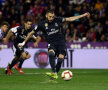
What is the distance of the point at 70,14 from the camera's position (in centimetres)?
2264

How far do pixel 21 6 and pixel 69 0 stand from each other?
267 cm

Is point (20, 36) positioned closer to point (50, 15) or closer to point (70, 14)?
point (50, 15)

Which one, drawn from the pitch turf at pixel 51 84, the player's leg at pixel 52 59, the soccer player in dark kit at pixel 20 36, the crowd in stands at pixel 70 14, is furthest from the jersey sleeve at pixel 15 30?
the crowd in stands at pixel 70 14

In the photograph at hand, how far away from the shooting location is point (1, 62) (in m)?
20.9

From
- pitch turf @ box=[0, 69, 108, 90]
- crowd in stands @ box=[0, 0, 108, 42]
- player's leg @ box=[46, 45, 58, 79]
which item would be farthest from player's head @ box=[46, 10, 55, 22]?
crowd in stands @ box=[0, 0, 108, 42]

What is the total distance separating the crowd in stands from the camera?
2142 cm

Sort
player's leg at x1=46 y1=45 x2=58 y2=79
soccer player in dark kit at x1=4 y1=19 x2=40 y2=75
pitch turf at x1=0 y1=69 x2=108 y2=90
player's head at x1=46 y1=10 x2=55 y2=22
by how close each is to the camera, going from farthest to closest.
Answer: soccer player in dark kit at x1=4 y1=19 x2=40 y2=75 < player's head at x1=46 y1=10 x2=55 y2=22 < player's leg at x1=46 y1=45 x2=58 y2=79 < pitch turf at x1=0 y1=69 x2=108 y2=90

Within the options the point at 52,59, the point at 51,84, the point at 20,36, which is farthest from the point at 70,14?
the point at 51,84

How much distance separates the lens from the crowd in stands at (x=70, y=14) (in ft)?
70.3

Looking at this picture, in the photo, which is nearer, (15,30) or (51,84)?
(51,84)

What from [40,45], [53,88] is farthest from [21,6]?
[53,88]

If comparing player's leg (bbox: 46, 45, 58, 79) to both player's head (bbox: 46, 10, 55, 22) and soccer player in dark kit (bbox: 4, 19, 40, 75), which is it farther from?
soccer player in dark kit (bbox: 4, 19, 40, 75)

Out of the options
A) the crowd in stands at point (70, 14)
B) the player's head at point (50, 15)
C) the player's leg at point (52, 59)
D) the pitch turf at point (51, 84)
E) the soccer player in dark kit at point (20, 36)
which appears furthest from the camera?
the crowd in stands at point (70, 14)

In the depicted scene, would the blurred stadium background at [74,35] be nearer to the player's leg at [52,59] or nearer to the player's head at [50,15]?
the player's leg at [52,59]
